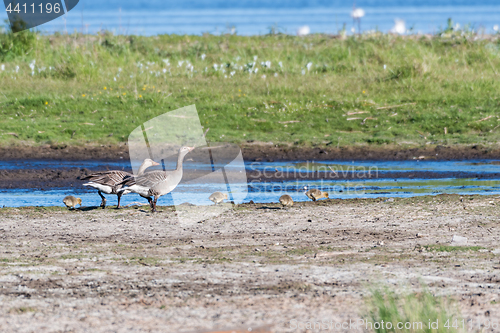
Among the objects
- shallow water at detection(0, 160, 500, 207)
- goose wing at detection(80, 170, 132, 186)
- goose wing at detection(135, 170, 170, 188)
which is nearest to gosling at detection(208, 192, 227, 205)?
shallow water at detection(0, 160, 500, 207)

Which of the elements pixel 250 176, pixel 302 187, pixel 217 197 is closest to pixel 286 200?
pixel 217 197

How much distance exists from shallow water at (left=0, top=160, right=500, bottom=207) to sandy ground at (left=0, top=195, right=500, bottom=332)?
1.70m

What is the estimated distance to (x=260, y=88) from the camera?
2058 cm

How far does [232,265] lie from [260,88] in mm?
13904

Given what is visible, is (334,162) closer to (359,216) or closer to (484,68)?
(359,216)

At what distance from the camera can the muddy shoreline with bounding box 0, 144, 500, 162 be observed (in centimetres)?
1619

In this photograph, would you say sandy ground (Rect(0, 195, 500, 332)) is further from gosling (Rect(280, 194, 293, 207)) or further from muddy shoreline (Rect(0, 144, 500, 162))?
muddy shoreline (Rect(0, 144, 500, 162))

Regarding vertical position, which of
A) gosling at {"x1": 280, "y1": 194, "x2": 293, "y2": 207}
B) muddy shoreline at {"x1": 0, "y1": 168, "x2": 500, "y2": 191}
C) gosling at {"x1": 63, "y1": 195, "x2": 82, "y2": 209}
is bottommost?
muddy shoreline at {"x1": 0, "y1": 168, "x2": 500, "y2": 191}

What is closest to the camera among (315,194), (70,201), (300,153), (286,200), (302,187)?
(70,201)

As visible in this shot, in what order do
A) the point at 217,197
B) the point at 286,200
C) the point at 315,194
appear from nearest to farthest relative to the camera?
the point at 286,200 → the point at 217,197 → the point at 315,194

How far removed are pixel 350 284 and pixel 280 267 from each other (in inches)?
35.9

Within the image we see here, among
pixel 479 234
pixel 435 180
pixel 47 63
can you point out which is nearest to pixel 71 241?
pixel 479 234

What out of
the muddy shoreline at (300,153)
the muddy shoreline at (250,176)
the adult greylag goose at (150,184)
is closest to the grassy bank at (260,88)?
the muddy shoreline at (300,153)

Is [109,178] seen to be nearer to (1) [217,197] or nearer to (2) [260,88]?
(1) [217,197]
